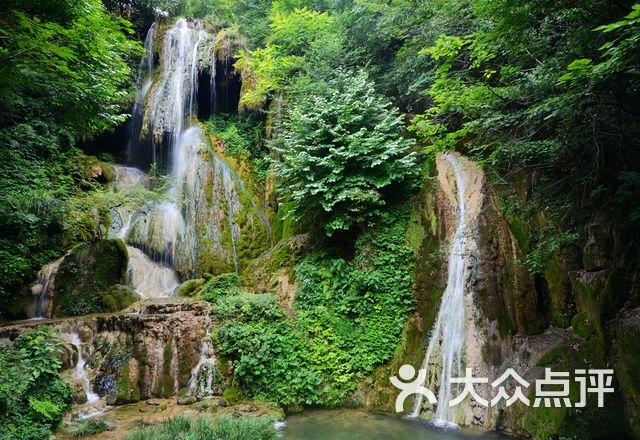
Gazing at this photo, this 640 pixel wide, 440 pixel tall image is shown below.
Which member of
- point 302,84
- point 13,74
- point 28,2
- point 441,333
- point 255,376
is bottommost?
point 255,376

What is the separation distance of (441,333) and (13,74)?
7.99 meters

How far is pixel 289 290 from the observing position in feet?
30.4

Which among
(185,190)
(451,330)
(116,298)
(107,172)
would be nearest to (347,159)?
(451,330)

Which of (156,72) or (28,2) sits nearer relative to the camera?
(28,2)

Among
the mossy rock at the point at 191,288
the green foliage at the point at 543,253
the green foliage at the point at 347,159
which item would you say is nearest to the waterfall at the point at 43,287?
the mossy rock at the point at 191,288

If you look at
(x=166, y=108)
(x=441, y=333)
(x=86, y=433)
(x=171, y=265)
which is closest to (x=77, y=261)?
(x=171, y=265)

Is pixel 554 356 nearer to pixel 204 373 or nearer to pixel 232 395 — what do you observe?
pixel 232 395

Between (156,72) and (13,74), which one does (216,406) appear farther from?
(156,72)

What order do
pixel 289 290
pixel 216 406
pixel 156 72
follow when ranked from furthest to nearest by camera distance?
pixel 156 72, pixel 289 290, pixel 216 406

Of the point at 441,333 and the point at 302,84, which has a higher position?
the point at 302,84

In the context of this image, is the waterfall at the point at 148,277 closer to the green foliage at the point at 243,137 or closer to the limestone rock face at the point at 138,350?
the limestone rock face at the point at 138,350

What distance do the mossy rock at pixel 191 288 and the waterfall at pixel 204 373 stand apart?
9.29 ft

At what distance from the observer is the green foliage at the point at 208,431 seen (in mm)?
4504

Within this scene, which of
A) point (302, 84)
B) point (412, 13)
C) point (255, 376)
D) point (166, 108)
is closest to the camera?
point (255, 376)
